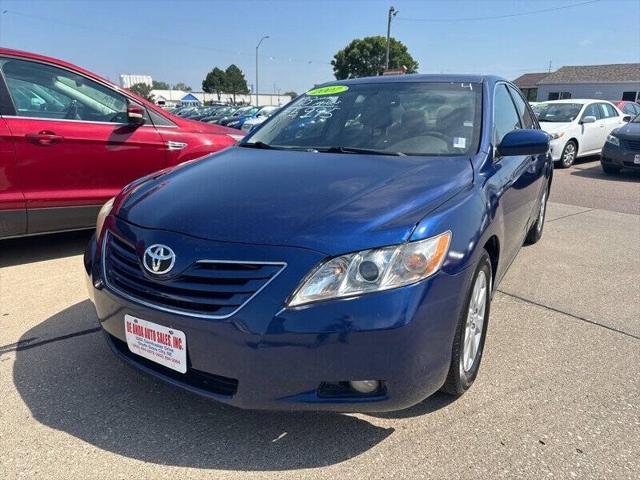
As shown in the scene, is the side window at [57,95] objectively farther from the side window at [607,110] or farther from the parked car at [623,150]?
the side window at [607,110]

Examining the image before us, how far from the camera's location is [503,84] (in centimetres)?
373

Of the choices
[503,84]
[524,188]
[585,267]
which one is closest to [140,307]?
[524,188]

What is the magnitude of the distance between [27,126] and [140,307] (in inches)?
109

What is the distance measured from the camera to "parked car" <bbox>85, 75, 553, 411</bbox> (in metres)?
1.79

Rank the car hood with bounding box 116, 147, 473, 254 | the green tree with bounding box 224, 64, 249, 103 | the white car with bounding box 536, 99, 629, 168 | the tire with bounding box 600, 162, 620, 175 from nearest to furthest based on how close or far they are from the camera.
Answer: the car hood with bounding box 116, 147, 473, 254, the tire with bounding box 600, 162, 620, 175, the white car with bounding box 536, 99, 629, 168, the green tree with bounding box 224, 64, 249, 103

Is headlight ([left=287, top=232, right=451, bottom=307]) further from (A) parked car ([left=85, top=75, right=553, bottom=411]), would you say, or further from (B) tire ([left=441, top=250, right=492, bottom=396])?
(B) tire ([left=441, top=250, right=492, bottom=396])

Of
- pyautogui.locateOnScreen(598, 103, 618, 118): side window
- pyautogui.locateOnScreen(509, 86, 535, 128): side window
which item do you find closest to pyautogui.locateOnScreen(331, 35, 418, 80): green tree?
pyautogui.locateOnScreen(598, 103, 618, 118): side window

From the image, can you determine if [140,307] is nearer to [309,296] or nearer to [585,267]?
[309,296]

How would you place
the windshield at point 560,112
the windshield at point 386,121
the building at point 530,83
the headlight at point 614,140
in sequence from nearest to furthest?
the windshield at point 386,121
the headlight at point 614,140
the windshield at point 560,112
the building at point 530,83

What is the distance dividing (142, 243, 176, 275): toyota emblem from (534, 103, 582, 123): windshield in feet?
36.5

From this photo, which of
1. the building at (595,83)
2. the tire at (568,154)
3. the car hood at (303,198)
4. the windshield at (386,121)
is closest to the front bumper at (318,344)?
the car hood at (303,198)

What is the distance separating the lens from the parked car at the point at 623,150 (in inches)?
375

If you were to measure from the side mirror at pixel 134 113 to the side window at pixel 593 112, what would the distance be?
10.1 m

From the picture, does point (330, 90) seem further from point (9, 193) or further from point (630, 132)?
point (630, 132)
